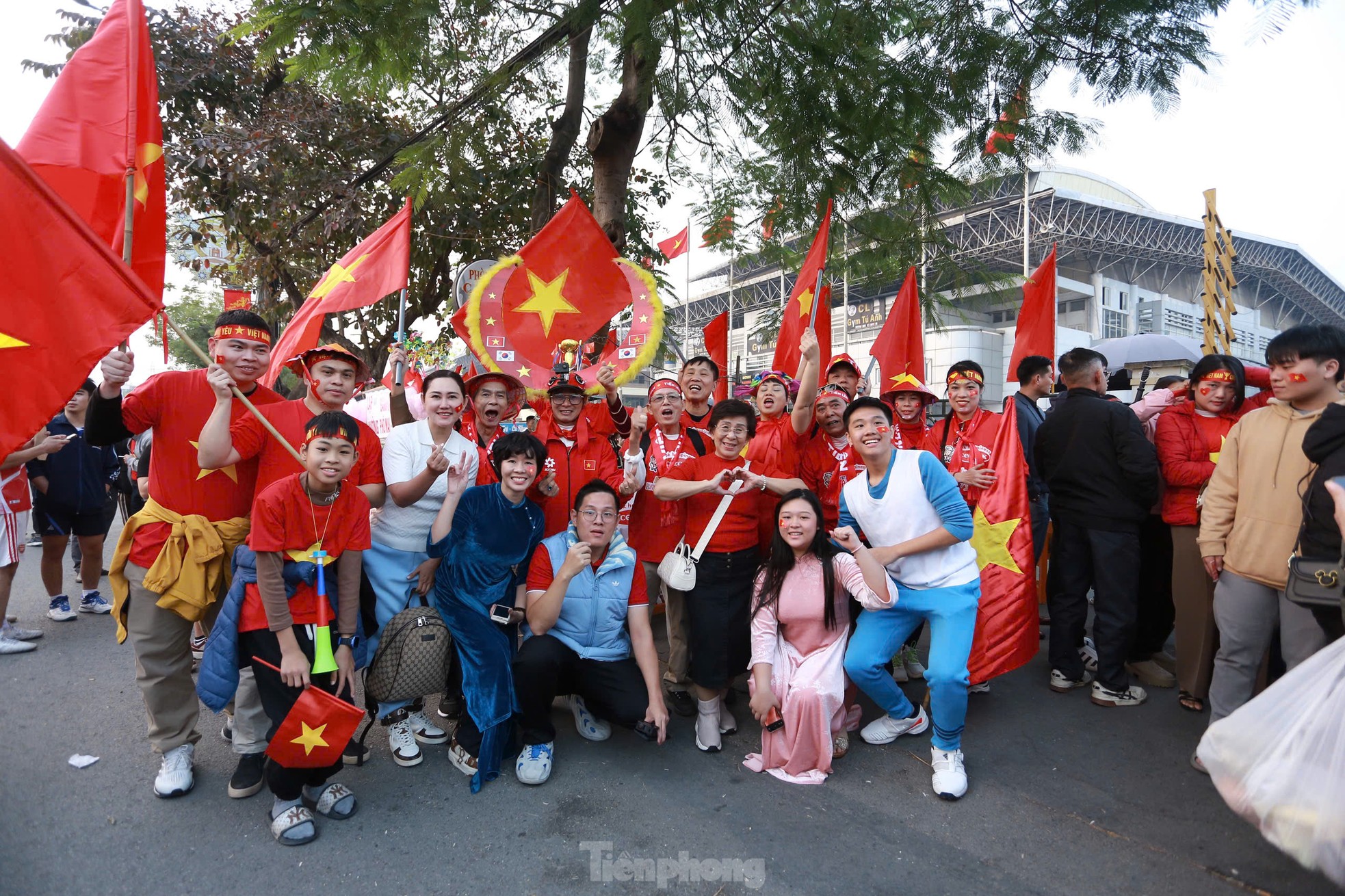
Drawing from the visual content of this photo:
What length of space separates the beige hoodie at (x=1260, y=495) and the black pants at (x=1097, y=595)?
66 centimetres

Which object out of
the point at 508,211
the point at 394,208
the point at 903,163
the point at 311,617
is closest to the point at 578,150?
the point at 508,211

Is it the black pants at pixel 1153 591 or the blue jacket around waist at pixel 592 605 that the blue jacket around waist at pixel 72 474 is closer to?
the blue jacket around waist at pixel 592 605

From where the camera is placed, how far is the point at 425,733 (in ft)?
11.7

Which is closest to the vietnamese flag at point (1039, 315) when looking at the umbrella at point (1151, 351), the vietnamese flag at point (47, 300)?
the umbrella at point (1151, 351)

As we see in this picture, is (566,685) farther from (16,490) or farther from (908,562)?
(16,490)

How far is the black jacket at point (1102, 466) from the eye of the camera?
155 inches

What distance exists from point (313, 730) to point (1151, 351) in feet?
31.2

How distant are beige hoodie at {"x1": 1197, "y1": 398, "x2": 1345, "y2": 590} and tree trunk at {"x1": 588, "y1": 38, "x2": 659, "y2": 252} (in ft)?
14.4

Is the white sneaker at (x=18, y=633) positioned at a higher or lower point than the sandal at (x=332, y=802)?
higher

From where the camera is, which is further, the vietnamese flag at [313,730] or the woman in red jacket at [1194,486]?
the woman in red jacket at [1194,486]

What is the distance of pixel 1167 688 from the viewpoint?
4.27 metres

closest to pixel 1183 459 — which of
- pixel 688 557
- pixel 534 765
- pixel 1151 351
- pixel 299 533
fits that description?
pixel 688 557

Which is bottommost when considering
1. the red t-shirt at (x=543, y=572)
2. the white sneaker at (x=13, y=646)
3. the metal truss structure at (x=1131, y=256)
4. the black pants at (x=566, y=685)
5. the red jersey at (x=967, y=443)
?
the white sneaker at (x=13, y=646)

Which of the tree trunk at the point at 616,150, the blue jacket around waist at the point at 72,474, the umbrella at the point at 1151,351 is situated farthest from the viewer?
the umbrella at the point at 1151,351
